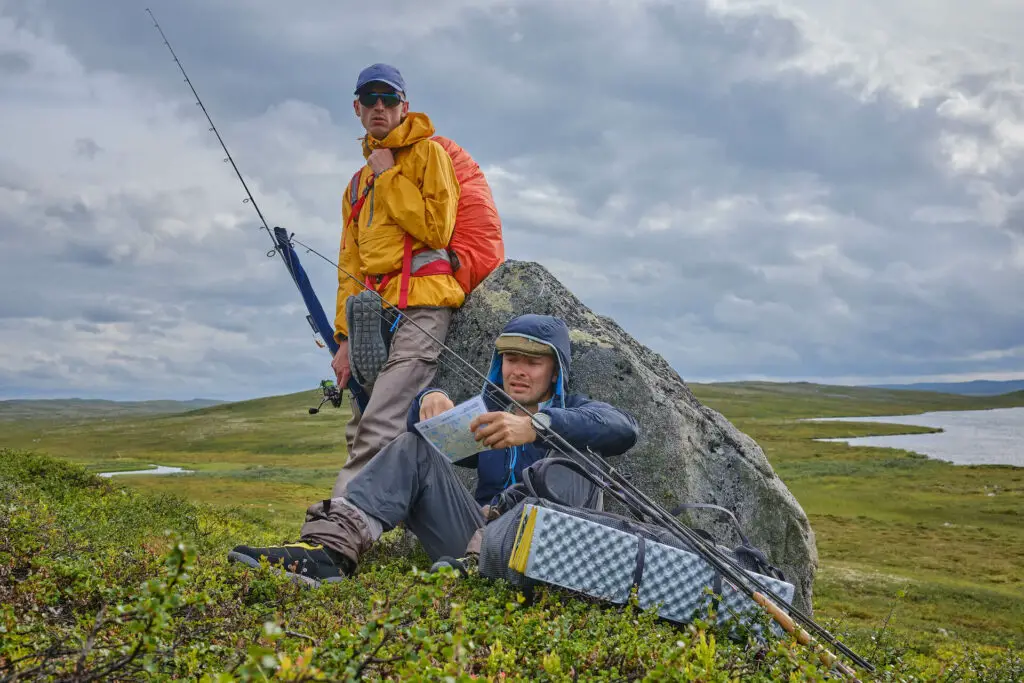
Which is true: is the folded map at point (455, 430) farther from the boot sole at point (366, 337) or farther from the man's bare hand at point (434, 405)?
the boot sole at point (366, 337)

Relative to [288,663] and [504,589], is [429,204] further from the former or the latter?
[288,663]

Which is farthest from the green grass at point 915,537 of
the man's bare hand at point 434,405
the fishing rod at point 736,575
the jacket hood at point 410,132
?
the jacket hood at point 410,132

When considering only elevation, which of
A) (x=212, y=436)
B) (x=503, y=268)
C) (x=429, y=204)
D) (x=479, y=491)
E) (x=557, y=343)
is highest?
(x=429, y=204)

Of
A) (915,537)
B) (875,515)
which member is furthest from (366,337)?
(875,515)

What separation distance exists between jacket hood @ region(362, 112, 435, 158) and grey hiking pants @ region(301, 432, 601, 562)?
12.6 ft

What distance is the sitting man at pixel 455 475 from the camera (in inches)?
232

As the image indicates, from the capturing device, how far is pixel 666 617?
17.0 feet

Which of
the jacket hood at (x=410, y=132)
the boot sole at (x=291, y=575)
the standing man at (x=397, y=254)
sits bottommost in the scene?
the boot sole at (x=291, y=575)

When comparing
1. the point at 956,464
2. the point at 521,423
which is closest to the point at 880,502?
the point at 956,464

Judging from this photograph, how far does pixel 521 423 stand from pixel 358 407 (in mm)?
4400

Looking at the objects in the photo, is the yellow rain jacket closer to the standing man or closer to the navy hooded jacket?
the standing man

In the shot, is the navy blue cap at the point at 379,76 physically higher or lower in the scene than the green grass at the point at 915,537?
higher

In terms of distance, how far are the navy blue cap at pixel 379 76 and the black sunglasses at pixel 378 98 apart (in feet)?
0.27

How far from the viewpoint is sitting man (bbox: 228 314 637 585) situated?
5895mm
